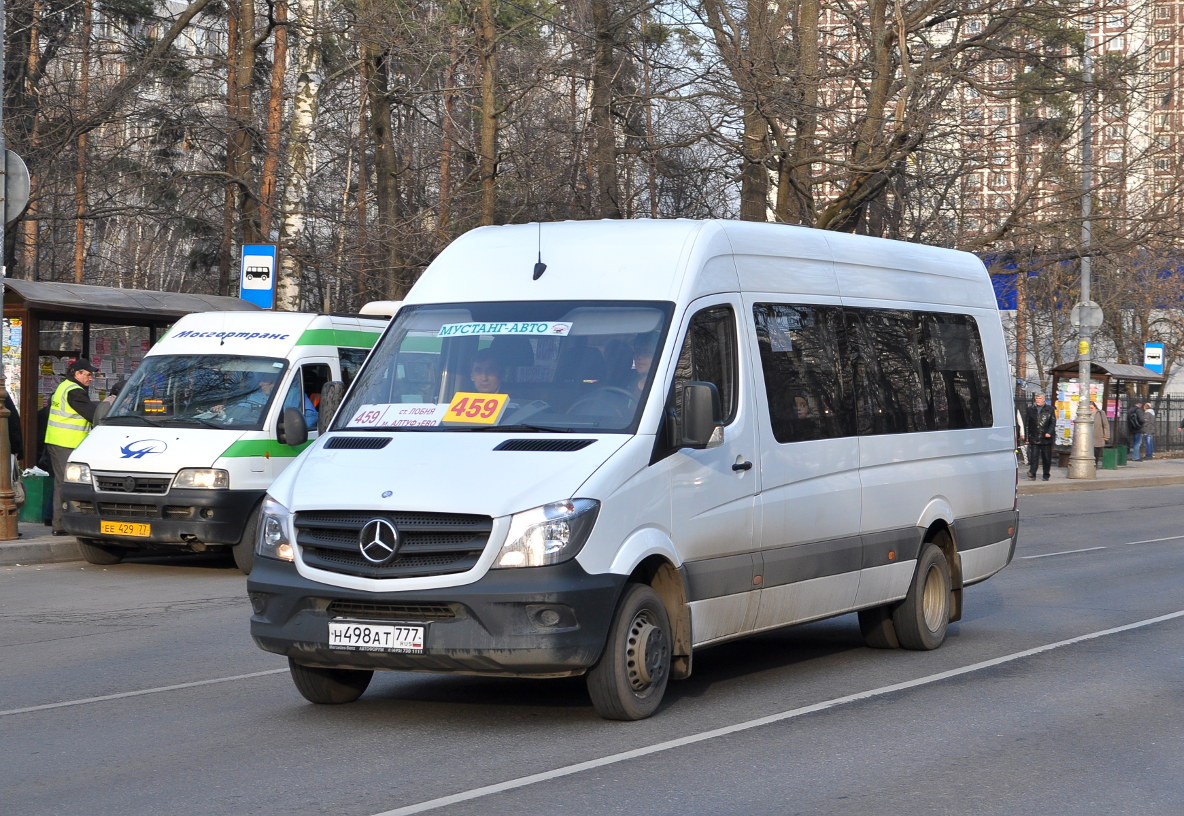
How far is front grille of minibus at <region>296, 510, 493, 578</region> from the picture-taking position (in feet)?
22.2

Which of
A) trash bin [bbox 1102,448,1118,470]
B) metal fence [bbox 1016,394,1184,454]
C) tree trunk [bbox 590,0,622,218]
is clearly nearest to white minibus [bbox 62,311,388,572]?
tree trunk [bbox 590,0,622,218]

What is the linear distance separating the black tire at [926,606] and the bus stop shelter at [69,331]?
40.2 ft

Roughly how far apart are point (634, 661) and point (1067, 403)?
3257cm

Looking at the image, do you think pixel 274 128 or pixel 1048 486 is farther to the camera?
pixel 1048 486

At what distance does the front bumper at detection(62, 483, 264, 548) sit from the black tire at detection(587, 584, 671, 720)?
286 inches

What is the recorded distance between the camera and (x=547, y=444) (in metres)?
7.18

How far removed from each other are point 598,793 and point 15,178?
37.9 feet

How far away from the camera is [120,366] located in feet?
69.6

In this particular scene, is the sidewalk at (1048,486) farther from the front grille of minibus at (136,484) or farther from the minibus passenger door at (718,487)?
the minibus passenger door at (718,487)

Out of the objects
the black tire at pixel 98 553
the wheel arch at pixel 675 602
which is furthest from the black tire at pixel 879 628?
the black tire at pixel 98 553

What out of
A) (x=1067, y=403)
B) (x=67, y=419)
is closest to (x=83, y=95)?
(x=67, y=419)

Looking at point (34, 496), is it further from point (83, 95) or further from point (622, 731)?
point (622, 731)

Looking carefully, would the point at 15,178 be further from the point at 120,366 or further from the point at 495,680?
the point at 495,680

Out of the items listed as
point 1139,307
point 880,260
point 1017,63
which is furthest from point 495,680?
point 1139,307
